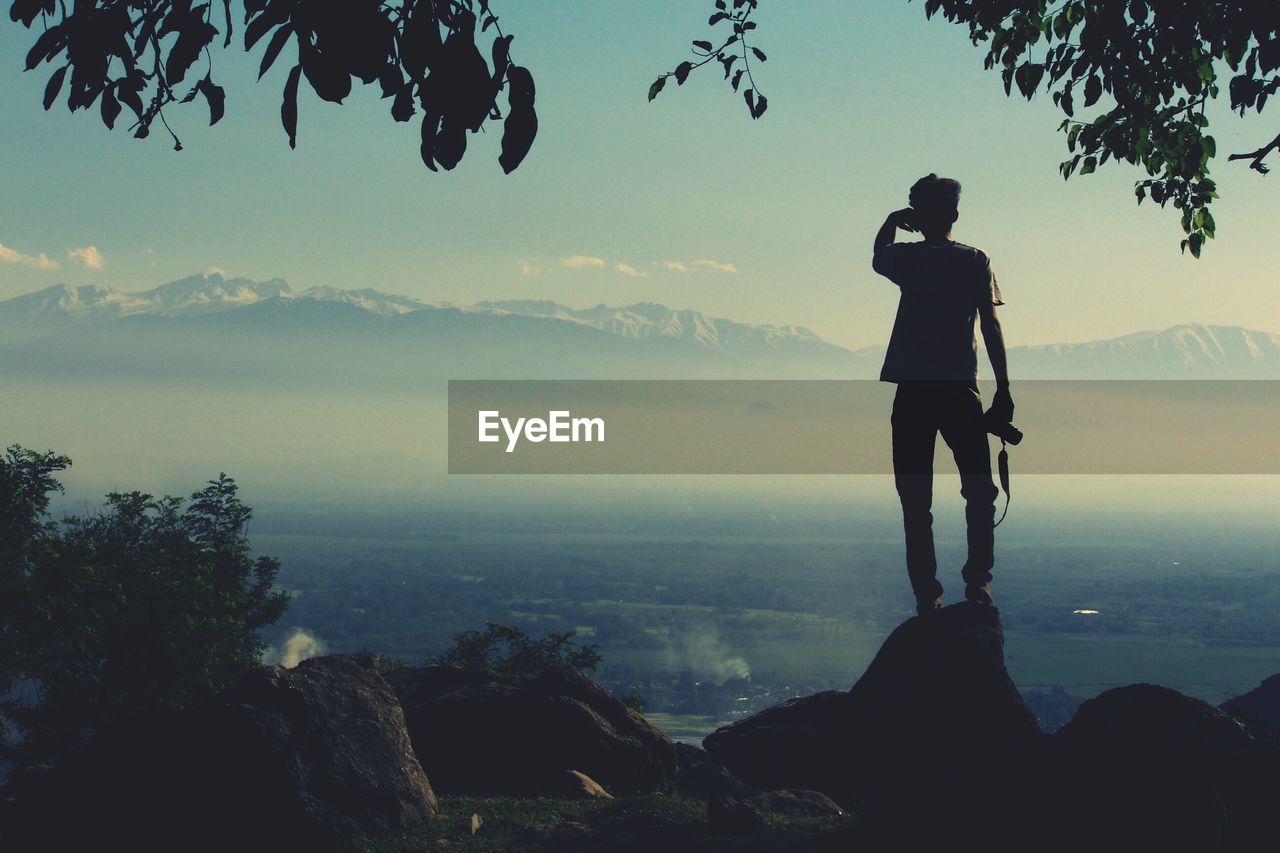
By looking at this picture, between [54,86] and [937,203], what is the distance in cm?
912

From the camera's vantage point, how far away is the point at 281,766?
13836 millimetres

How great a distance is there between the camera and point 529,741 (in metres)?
17.0

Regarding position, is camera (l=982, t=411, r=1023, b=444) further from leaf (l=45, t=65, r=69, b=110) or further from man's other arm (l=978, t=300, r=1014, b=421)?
leaf (l=45, t=65, r=69, b=110)

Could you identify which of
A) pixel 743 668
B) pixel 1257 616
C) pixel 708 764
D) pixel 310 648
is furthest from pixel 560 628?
pixel 708 764

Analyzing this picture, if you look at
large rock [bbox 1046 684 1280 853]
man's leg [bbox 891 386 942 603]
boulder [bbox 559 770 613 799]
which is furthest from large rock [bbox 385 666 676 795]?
large rock [bbox 1046 684 1280 853]

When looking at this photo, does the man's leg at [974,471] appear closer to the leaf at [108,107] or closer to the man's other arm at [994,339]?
the man's other arm at [994,339]

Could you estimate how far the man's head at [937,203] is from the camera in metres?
13.6

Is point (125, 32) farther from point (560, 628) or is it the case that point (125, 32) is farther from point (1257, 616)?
point (1257, 616)

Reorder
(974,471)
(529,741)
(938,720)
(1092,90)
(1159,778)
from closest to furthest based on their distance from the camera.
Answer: (1159,778) → (938,720) → (974,471) → (1092,90) → (529,741)

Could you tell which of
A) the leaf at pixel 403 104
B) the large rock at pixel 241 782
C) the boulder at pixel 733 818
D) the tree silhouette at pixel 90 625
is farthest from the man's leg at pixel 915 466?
the tree silhouette at pixel 90 625

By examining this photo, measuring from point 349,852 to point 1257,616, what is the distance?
204924mm

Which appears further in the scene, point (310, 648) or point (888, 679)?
point (310, 648)

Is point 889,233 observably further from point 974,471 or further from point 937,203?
point 974,471

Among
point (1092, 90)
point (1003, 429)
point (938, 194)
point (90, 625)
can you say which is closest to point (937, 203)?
point (938, 194)
